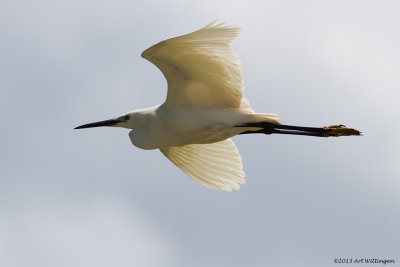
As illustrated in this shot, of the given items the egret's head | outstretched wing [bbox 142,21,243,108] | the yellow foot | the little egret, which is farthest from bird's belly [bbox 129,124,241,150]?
the yellow foot

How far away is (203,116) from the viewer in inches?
436

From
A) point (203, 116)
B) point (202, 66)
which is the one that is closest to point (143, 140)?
point (203, 116)

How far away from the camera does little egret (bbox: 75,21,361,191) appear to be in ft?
33.5

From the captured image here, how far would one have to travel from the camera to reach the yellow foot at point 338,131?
11.8 m

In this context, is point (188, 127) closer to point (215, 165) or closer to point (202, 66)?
point (202, 66)

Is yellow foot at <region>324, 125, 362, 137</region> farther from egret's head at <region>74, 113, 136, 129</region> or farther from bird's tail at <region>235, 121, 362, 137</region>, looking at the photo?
egret's head at <region>74, 113, 136, 129</region>

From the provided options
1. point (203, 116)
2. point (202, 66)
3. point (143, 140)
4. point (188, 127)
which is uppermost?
point (202, 66)

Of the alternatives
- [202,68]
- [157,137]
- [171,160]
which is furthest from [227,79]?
[171,160]

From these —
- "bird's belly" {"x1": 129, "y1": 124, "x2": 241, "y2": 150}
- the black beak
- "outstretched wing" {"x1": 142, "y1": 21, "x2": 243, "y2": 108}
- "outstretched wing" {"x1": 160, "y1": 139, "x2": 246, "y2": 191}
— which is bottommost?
"outstretched wing" {"x1": 160, "y1": 139, "x2": 246, "y2": 191}

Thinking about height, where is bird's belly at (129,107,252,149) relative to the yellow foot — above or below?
above

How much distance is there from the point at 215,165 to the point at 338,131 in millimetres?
1952

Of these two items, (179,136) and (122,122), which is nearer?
(179,136)

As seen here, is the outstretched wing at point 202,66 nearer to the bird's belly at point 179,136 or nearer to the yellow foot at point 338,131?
the bird's belly at point 179,136

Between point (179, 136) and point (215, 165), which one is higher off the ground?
point (179, 136)
